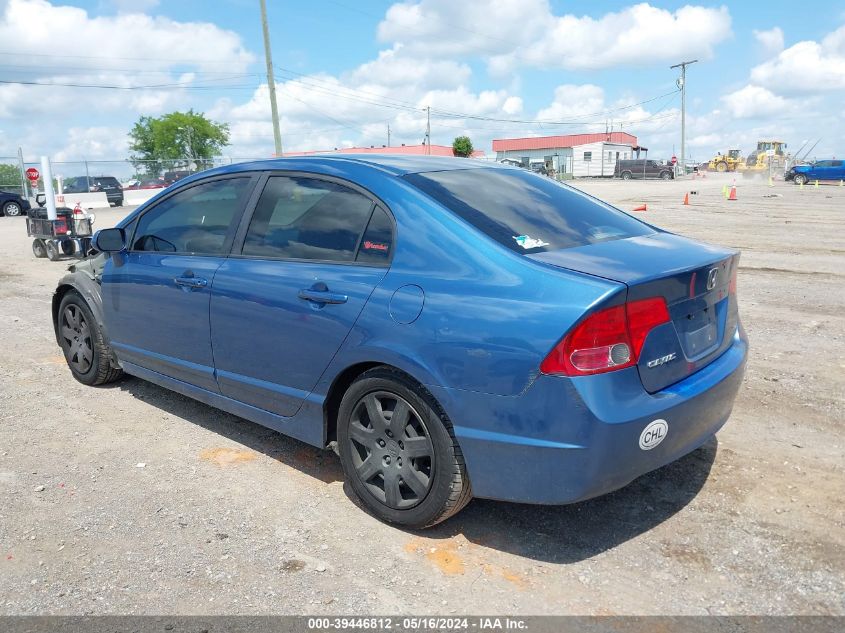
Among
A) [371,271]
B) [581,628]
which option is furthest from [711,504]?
[371,271]

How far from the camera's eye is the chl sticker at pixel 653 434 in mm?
2703

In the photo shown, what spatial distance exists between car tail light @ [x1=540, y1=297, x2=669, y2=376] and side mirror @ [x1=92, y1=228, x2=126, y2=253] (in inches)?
128

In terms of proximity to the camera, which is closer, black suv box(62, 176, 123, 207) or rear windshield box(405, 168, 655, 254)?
rear windshield box(405, 168, 655, 254)

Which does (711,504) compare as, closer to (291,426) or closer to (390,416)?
(390,416)

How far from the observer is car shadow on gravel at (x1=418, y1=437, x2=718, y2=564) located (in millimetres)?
3051

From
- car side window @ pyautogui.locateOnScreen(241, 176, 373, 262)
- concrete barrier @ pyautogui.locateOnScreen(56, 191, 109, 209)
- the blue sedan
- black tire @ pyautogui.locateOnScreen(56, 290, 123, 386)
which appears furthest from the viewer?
the blue sedan

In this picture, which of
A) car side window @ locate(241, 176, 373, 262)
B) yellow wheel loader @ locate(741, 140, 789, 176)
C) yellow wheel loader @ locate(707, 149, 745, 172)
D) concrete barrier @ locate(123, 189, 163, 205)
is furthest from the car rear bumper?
yellow wheel loader @ locate(707, 149, 745, 172)

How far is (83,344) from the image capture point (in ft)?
17.2

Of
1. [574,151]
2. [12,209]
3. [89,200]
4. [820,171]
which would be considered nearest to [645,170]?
[820,171]

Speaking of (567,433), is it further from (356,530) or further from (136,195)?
(136,195)

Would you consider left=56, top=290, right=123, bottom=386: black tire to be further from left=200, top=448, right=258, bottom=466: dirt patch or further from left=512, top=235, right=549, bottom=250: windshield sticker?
left=512, top=235, right=549, bottom=250: windshield sticker

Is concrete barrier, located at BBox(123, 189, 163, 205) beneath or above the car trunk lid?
above

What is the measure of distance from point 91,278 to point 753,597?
458 cm

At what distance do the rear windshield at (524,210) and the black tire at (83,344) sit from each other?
297 centimetres
